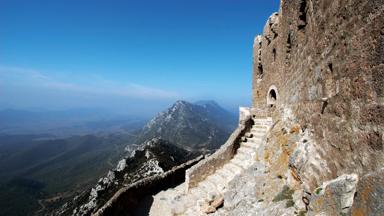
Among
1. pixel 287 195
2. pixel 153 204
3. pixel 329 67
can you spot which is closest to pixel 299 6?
pixel 329 67

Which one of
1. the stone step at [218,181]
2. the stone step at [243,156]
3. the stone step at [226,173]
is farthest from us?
the stone step at [243,156]

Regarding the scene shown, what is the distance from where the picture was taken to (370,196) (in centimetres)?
417

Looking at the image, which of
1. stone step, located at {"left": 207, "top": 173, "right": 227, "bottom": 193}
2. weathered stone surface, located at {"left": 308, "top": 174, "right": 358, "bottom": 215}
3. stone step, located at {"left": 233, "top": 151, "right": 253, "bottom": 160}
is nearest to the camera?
weathered stone surface, located at {"left": 308, "top": 174, "right": 358, "bottom": 215}

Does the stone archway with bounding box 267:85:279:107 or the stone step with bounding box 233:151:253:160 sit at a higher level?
the stone archway with bounding box 267:85:279:107

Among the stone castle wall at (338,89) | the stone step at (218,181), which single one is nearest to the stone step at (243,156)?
the stone step at (218,181)

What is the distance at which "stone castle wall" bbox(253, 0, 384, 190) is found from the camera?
4.70 metres

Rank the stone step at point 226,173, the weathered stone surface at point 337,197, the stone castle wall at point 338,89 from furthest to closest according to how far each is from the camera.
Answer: the stone step at point 226,173 → the weathered stone surface at point 337,197 → the stone castle wall at point 338,89

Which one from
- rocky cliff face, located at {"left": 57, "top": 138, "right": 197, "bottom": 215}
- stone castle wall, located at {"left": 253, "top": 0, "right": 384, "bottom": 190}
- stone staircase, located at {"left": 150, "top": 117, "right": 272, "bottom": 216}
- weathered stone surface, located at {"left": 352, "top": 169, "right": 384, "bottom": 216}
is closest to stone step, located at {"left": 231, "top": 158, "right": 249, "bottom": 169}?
stone staircase, located at {"left": 150, "top": 117, "right": 272, "bottom": 216}

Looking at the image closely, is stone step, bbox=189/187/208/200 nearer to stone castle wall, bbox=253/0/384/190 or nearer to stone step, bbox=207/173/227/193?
stone step, bbox=207/173/227/193

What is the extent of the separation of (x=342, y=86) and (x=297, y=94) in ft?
16.0

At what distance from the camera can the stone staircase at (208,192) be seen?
45.9ft

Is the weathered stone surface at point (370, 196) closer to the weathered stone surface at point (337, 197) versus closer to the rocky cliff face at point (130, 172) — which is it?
the weathered stone surface at point (337, 197)

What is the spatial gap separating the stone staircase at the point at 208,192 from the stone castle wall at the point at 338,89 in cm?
543

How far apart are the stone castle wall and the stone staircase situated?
5426 millimetres
